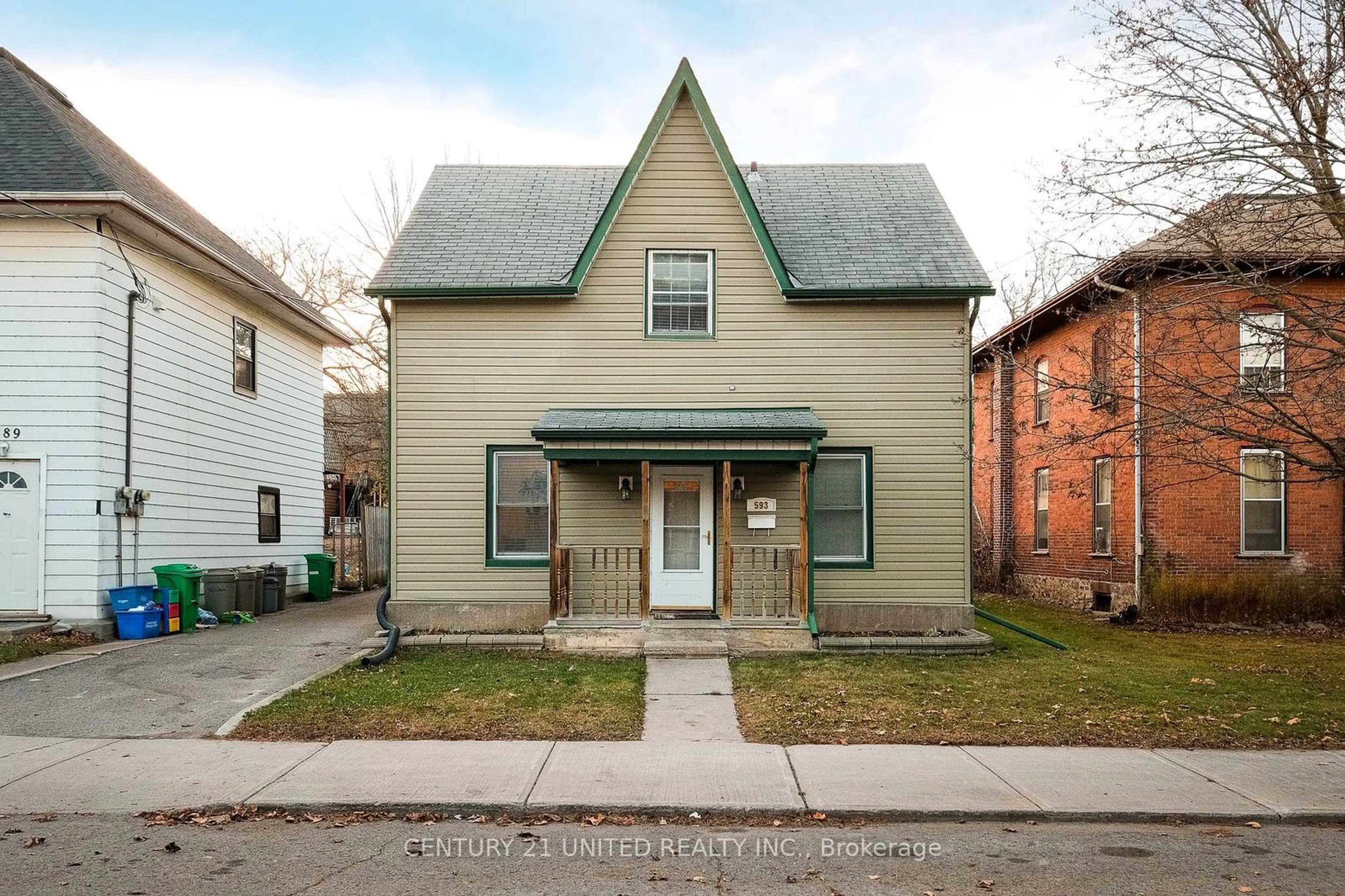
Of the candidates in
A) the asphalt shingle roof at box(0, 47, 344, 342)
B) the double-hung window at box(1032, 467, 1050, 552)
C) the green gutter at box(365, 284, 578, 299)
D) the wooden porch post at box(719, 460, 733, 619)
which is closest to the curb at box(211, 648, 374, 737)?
the wooden porch post at box(719, 460, 733, 619)

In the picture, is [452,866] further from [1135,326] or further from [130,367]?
[1135,326]

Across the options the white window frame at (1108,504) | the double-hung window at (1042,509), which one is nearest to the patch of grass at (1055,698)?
the white window frame at (1108,504)

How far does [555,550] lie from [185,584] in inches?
231

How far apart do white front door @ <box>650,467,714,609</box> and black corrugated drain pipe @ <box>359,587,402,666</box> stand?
3.44m

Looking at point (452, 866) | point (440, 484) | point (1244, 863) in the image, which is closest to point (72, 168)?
point (440, 484)

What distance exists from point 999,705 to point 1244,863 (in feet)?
13.2

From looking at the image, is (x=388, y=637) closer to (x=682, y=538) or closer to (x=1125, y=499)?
(x=682, y=538)

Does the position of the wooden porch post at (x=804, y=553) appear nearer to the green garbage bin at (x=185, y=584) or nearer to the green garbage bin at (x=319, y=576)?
the green garbage bin at (x=185, y=584)

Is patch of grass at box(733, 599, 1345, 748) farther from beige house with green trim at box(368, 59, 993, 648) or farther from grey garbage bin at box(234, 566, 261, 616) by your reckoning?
grey garbage bin at box(234, 566, 261, 616)

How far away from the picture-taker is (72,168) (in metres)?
14.1

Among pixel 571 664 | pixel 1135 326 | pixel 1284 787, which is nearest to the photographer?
pixel 1284 787

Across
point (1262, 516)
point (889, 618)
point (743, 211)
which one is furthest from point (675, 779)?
point (1262, 516)

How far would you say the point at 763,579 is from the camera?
1406cm

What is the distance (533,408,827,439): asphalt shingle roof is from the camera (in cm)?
1283
